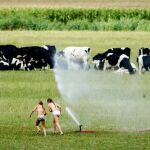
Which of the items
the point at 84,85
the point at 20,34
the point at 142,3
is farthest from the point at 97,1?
the point at 84,85

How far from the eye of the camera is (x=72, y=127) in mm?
21625

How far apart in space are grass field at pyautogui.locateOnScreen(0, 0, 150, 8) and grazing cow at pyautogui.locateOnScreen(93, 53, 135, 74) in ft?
124

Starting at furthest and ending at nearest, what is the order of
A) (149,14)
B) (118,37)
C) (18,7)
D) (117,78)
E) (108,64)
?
(18,7) < (149,14) < (118,37) < (108,64) < (117,78)

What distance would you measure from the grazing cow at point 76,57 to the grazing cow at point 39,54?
609mm

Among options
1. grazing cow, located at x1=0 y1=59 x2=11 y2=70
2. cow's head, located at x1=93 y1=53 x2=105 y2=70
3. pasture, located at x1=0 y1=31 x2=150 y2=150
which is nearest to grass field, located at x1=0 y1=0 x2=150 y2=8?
pasture, located at x1=0 y1=31 x2=150 y2=150

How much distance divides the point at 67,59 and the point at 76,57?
499 millimetres

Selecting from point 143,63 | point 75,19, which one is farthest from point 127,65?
point 75,19

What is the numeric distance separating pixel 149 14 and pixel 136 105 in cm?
4223

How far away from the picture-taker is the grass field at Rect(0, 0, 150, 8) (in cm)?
7619

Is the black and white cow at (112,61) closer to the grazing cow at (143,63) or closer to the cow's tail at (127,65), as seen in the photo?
the cow's tail at (127,65)

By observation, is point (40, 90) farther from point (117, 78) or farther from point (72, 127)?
point (72, 127)

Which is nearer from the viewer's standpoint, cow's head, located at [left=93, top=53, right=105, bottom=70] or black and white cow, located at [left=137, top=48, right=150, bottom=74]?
black and white cow, located at [left=137, top=48, right=150, bottom=74]

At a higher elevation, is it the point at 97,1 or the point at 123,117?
the point at 97,1

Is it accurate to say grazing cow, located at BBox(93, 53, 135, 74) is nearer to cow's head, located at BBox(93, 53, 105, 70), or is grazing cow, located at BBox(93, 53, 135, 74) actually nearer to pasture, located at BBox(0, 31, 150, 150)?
cow's head, located at BBox(93, 53, 105, 70)
